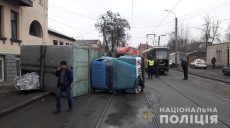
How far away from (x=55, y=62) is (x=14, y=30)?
8.05m

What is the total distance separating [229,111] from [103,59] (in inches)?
289

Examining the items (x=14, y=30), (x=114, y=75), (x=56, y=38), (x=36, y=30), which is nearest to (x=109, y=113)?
(x=114, y=75)

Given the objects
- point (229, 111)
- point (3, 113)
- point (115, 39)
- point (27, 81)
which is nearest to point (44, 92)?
point (27, 81)

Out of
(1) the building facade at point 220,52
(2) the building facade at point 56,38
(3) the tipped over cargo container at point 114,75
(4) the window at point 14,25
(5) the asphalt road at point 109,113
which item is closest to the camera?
(5) the asphalt road at point 109,113

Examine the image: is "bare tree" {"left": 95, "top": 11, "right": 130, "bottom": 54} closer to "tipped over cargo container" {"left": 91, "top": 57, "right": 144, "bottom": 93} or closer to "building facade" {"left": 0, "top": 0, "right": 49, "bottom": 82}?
"building facade" {"left": 0, "top": 0, "right": 49, "bottom": 82}

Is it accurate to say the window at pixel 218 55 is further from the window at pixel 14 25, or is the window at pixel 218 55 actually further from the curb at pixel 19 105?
the curb at pixel 19 105

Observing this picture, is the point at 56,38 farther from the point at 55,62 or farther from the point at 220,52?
the point at 220,52

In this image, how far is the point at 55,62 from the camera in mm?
15781

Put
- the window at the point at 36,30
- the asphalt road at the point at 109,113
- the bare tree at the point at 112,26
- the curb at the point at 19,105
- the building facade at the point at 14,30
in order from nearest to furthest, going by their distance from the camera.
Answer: the asphalt road at the point at 109,113, the curb at the point at 19,105, the building facade at the point at 14,30, the window at the point at 36,30, the bare tree at the point at 112,26

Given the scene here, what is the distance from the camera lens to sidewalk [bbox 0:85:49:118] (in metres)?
11.3

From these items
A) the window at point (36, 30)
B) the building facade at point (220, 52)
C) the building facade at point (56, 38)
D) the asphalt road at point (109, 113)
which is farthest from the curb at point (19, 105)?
the building facade at point (220, 52)

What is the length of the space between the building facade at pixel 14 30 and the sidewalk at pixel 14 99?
15.8ft

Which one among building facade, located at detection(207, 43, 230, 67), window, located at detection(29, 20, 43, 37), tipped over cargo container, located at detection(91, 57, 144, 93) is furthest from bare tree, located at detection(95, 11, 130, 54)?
tipped over cargo container, located at detection(91, 57, 144, 93)

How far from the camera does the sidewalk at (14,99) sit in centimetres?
1132
